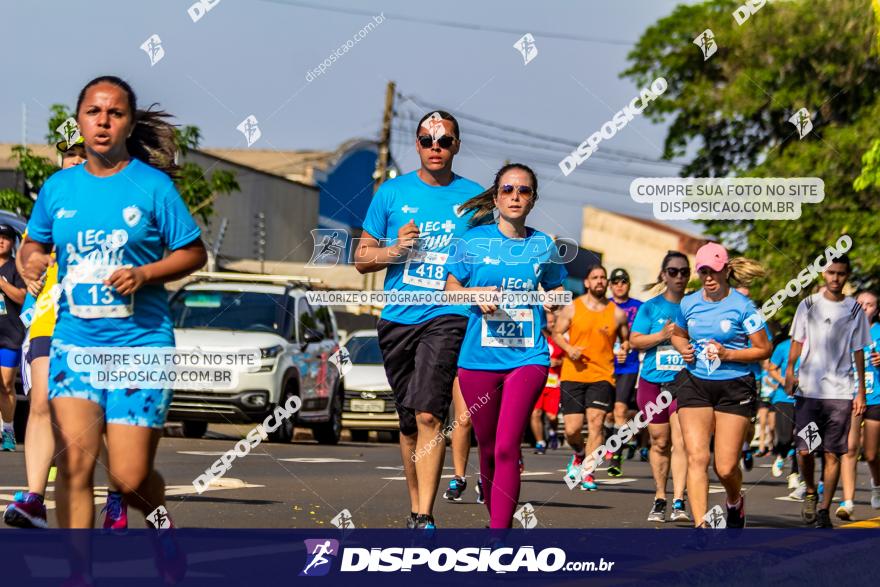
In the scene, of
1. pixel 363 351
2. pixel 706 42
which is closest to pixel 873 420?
pixel 363 351

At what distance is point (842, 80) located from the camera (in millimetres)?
33281

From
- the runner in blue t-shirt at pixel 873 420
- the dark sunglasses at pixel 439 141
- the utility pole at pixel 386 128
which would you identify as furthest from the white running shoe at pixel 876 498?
the utility pole at pixel 386 128

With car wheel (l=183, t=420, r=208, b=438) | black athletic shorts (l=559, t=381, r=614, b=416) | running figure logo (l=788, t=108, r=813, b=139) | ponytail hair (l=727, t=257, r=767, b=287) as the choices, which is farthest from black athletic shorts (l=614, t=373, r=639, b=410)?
ponytail hair (l=727, t=257, r=767, b=287)

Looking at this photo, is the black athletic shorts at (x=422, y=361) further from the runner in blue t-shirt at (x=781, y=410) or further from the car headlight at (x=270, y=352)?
the car headlight at (x=270, y=352)

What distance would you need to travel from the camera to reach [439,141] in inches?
352

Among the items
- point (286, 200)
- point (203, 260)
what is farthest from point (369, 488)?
point (286, 200)

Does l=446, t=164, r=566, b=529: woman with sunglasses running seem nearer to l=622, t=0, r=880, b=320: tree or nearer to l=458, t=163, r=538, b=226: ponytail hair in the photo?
l=458, t=163, r=538, b=226: ponytail hair

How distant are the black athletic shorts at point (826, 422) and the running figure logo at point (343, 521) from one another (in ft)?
11.9

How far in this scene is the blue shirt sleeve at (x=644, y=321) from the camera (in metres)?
11.7

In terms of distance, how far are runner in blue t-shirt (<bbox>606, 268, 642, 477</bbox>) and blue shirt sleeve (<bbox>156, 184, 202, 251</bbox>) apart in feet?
31.3

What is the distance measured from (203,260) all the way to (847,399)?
274 inches

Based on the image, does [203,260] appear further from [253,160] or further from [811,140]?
[253,160]

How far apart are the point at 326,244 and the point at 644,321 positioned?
281cm

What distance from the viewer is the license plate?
913 inches
